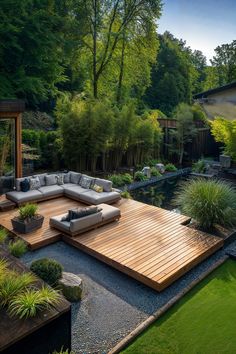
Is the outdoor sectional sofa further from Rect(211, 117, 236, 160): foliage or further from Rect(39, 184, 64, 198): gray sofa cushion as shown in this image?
Rect(211, 117, 236, 160): foliage

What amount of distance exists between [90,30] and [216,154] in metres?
9.61

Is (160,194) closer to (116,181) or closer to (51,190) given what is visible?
(116,181)

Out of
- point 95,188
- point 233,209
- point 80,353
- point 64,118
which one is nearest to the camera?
point 80,353

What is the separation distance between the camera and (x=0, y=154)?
360 inches

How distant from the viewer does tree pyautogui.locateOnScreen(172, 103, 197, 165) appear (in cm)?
1444

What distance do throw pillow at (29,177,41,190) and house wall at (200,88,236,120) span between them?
5.43m

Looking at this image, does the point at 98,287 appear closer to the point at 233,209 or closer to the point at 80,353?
the point at 80,353

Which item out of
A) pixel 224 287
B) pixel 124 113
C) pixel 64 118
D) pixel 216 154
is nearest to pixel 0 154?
pixel 64 118

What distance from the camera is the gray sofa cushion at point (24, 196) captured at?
790 cm

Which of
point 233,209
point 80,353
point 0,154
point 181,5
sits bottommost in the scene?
point 80,353

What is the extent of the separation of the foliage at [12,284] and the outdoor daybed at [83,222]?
261 cm

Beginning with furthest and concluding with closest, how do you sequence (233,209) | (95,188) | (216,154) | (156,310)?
(216,154)
(95,188)
(233,209)
(156,310)

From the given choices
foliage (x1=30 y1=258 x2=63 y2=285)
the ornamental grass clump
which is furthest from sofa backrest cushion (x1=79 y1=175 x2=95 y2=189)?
foliage (x1=30 y1=258 x2=63 y2=285)

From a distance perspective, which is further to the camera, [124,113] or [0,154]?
[124,113]
